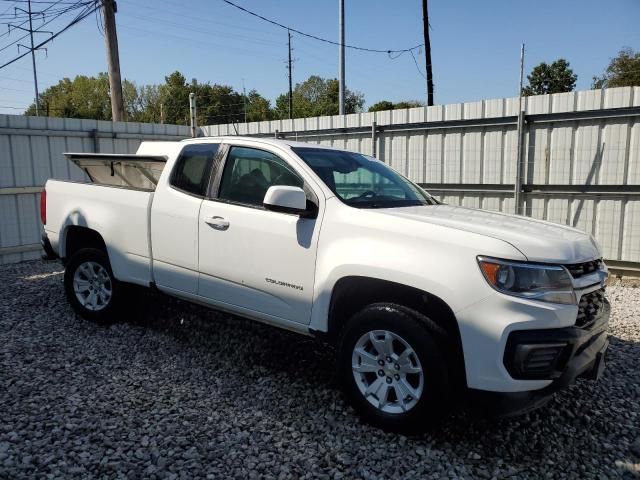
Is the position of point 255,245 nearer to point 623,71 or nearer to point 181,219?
point 181,219

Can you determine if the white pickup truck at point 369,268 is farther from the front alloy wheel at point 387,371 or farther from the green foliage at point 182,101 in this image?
the green foliage at point 182,101

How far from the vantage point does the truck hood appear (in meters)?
2.71

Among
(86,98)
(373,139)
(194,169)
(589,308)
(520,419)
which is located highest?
(86,98)

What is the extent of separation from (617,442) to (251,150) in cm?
328

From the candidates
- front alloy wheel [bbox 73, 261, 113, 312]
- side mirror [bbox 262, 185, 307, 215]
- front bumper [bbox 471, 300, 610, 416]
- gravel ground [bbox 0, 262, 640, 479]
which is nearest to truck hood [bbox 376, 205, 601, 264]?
front bumper [bbox 471, 300, 610, 416]

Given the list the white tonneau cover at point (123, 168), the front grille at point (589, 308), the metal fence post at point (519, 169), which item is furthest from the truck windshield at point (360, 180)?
the metal fence post at point (519, 169)

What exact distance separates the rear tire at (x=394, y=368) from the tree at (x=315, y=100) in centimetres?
5324

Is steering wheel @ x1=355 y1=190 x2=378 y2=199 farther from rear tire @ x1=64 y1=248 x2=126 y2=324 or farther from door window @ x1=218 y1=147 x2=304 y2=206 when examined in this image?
rear tire @ x1=64 y1=248 x2=126 y2=324

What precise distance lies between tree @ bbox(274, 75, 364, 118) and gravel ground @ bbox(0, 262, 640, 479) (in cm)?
5216

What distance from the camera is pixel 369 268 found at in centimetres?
302

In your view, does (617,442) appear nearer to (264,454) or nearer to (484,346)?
(484,346)

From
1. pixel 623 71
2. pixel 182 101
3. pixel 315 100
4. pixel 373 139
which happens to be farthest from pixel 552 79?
pixel 373 139

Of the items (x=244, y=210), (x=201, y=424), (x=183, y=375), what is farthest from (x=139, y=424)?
(x=244, y=210)

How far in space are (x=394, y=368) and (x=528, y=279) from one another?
955 millimetres
